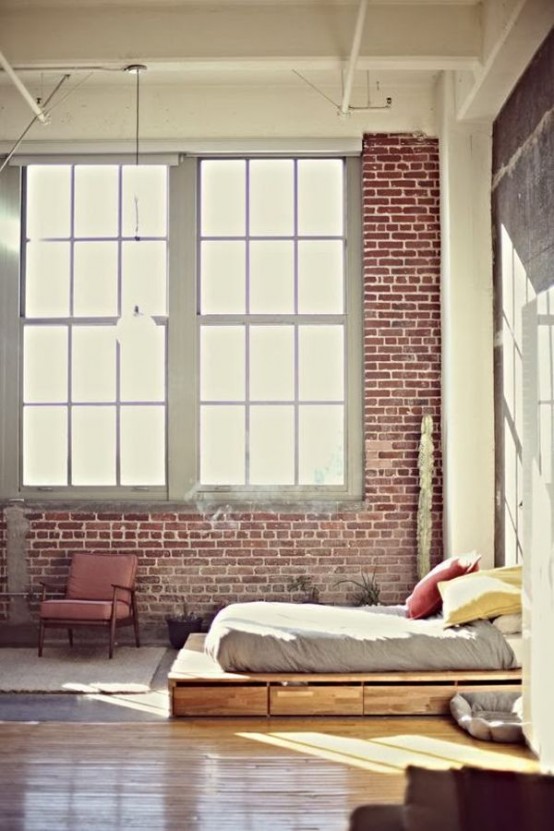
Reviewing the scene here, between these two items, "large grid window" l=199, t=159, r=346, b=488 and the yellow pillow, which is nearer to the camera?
the yellow pillow

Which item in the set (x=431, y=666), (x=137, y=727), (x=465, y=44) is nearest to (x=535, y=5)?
(x=465, y=44)

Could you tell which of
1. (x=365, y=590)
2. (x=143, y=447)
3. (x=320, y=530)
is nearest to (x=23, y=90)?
(x=143, y=447)

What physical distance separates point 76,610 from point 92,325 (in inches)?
98.0

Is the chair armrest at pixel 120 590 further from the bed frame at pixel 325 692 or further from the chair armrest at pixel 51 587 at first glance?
the bed frame at pixel 325 692

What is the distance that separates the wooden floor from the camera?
13.4ft

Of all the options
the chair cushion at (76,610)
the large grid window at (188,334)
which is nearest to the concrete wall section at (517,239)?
the large grid window at (188,334)

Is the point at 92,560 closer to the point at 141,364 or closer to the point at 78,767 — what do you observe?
the point at 141,364

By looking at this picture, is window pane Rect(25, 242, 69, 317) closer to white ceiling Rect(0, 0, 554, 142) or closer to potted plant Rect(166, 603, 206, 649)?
white ceiling Rect(0, 0, 554, 142)

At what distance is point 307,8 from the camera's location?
6547 mm

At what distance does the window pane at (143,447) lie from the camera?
329 inches

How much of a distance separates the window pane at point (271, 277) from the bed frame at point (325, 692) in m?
3.63

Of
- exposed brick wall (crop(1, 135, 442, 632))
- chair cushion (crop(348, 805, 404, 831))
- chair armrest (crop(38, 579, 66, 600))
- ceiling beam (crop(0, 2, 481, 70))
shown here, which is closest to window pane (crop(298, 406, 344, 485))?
exposed brick wall (crop(1, 135, 442, 632))

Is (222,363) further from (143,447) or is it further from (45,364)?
(45,364)

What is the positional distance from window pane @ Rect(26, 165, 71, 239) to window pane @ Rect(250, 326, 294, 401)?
190 centimetres
